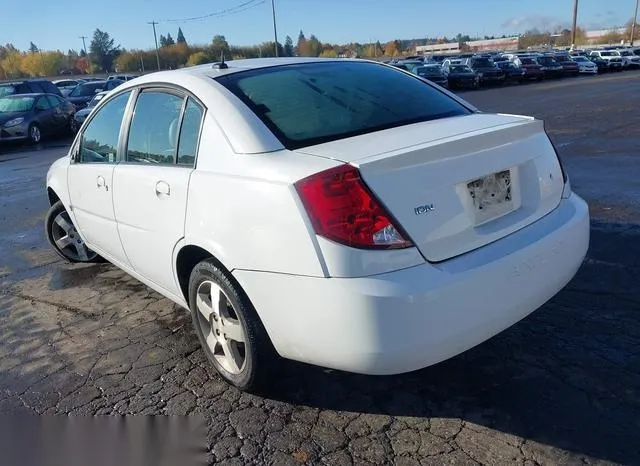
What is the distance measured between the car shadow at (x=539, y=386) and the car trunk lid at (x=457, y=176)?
82 centimetres

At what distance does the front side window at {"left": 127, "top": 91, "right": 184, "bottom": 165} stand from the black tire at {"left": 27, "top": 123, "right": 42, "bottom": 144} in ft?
54.0

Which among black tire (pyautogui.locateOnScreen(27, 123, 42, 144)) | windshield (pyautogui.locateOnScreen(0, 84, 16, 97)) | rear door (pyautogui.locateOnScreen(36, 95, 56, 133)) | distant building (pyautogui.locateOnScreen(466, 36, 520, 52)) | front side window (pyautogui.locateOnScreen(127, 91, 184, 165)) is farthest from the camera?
distant building (pyautogui.locateOnScreen(466, 36, 520, 52))

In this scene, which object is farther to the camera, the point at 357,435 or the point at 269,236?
the point at 357,435

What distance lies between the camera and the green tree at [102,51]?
101688mm

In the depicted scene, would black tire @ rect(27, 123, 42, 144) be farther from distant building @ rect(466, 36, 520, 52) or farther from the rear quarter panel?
distant building @ rect(466, 36, 520, 52)

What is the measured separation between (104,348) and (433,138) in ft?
8.13

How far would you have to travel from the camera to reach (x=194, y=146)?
10.3 feet

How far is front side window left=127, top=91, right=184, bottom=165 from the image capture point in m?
3.38

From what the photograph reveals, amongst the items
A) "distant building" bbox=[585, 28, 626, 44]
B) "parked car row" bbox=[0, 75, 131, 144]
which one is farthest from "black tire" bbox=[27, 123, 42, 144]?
"distant building" bbox=[585, 28, 626, 44]

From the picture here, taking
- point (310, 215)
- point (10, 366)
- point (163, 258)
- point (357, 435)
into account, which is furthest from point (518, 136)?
point (10, 366)

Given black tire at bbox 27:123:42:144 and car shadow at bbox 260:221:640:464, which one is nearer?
car shadow at bbox 260:221:640:464

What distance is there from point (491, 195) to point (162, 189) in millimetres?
1760

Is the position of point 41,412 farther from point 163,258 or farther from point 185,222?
point 185,222

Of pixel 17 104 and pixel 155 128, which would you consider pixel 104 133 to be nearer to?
pixel 155 128
